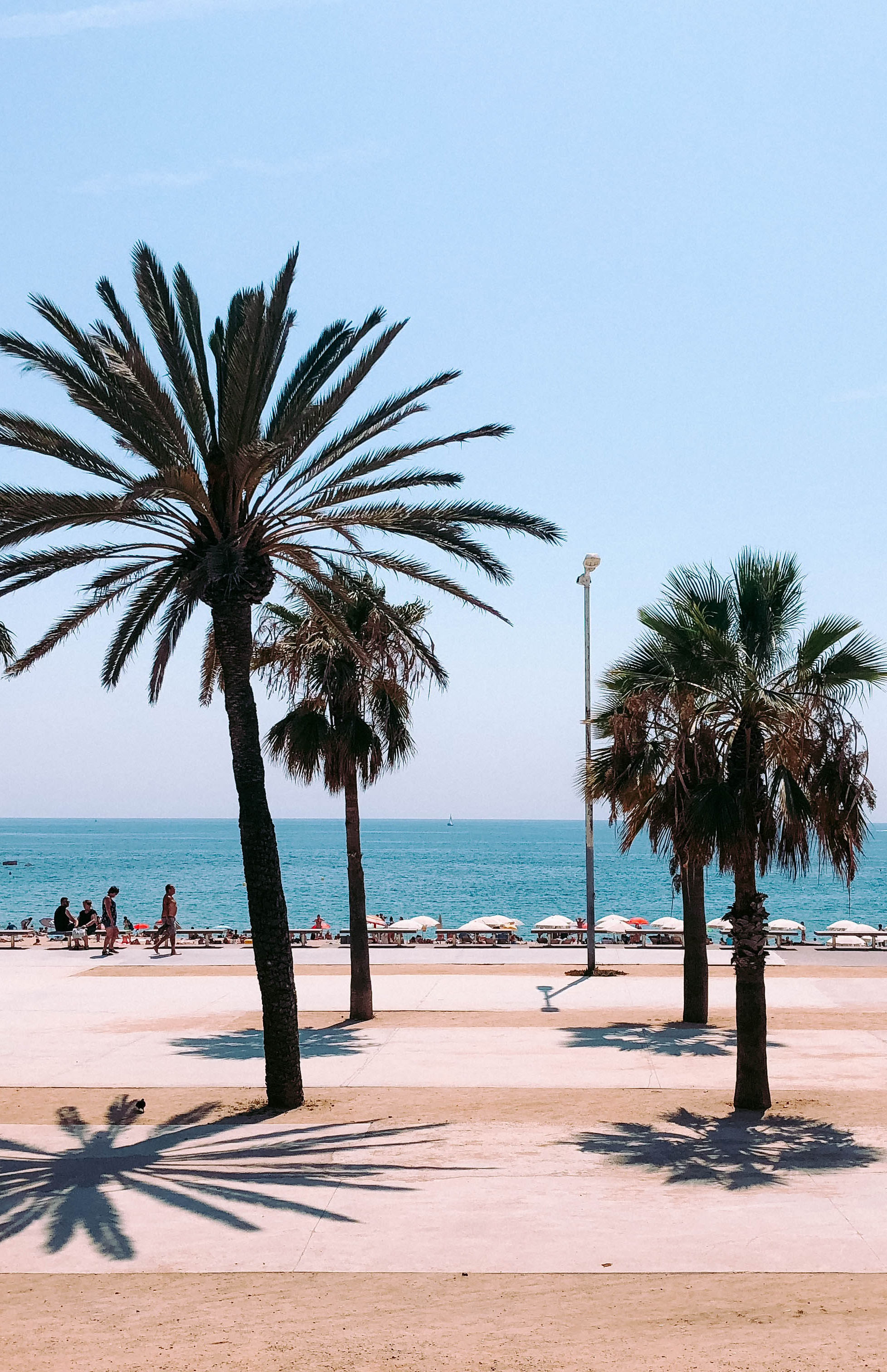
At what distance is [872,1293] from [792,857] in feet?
17.9

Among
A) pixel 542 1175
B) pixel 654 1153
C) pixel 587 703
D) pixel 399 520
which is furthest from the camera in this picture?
pixel 587 703

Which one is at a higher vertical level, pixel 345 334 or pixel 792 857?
pixel 345 334

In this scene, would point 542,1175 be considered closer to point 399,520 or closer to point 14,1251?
point 14,1251

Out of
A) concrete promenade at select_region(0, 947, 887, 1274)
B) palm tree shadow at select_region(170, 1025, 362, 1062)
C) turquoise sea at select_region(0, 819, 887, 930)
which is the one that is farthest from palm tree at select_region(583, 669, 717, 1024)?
turquoise sea at select_region(0, 819, 887, 930)

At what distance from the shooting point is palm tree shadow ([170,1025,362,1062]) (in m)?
16.7

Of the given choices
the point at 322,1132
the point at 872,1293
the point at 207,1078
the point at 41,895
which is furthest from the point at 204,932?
the point at 41,895

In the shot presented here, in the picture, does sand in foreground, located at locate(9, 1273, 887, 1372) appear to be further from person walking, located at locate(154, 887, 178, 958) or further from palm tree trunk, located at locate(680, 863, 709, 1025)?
person walking, located at locate(154, 887, 178, 958)

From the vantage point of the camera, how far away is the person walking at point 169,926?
29969mm

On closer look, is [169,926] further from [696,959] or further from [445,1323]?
[445,1323]

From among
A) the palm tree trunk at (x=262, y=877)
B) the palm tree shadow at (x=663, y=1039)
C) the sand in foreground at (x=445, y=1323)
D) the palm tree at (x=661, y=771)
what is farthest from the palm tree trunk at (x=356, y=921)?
the sand in foreground at (x=445, y=1323)

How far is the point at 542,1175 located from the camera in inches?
411

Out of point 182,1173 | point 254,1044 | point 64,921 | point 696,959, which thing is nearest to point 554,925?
point 64,921

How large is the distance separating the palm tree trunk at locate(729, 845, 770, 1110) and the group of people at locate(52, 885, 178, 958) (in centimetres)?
1881

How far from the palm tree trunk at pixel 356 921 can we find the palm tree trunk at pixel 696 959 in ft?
17.1
